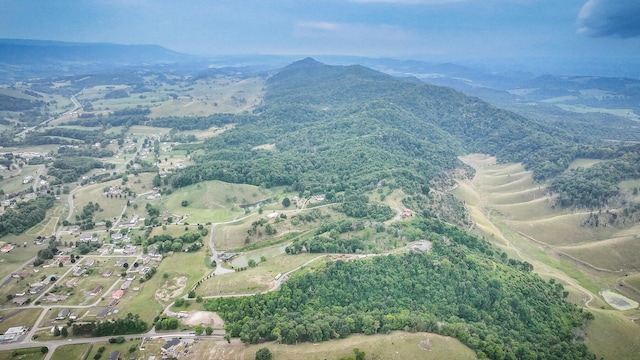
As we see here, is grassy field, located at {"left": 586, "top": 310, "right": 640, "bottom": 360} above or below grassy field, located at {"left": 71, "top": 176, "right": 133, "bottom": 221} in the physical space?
below

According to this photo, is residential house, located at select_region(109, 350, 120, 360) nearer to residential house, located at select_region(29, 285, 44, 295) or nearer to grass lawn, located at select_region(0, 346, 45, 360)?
grass lawn, located at select_region(0, 346, 45, 360)

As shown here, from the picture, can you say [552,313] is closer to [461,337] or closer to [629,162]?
[461,337]

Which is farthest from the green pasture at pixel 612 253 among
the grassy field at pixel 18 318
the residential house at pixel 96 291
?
the grassy field at pixel 18 318

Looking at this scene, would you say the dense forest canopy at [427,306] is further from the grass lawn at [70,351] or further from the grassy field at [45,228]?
the grassy field at [45,228]

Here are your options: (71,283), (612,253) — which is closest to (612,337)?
(612,253)

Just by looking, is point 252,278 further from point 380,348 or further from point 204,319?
point 380,348

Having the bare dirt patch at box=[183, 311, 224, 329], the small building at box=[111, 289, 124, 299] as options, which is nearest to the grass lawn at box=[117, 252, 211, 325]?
the small building at box=[111, 289, 124, 299]

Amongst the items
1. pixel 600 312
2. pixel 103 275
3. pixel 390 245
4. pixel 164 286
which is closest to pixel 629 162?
pixel 600 312
